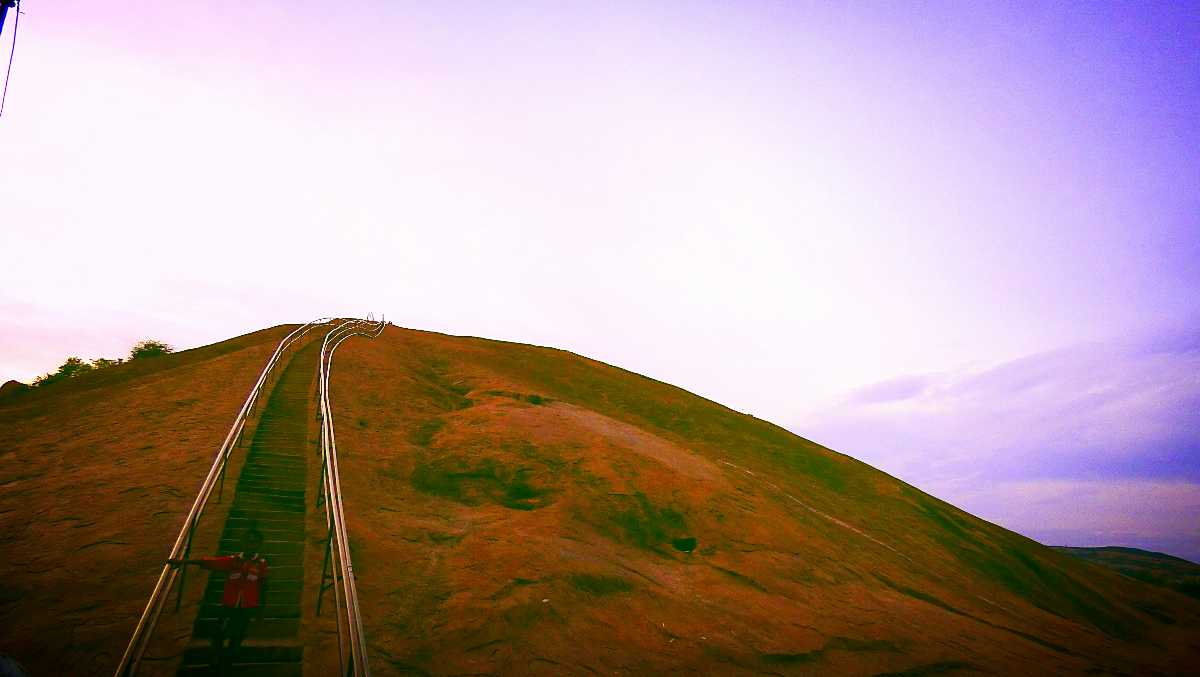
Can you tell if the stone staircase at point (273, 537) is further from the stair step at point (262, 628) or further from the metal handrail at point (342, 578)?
the metal handrail at point (342, 578)

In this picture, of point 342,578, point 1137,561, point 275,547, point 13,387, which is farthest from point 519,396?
point 1137,561

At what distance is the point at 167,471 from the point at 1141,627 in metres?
35.0

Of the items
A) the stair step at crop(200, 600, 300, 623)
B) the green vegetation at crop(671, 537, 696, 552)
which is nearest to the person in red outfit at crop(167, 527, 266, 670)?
the stair step at crop(200, 600, 300, 623)

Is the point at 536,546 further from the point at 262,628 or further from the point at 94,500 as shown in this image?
the point at 94,500

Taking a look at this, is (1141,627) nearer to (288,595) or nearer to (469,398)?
(469,398)

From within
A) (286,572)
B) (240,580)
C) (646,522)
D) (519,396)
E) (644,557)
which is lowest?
(286,572)

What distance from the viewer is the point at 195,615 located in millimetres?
6883

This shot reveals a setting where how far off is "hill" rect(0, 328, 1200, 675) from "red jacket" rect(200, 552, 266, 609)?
1041 millimetres

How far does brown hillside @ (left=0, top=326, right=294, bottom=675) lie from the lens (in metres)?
6.15

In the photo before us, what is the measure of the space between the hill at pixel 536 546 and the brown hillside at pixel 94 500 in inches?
1.7

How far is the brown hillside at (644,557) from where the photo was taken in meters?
8.37

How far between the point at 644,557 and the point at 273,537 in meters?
7.14

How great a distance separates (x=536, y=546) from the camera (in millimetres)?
10445

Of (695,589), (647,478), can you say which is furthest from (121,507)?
(647,478)
